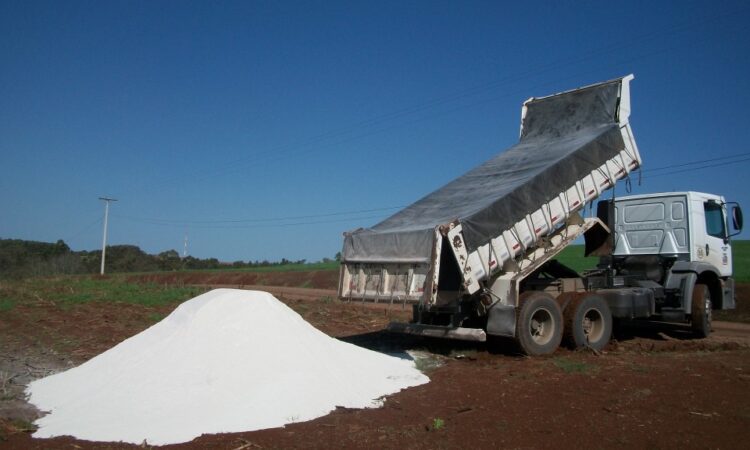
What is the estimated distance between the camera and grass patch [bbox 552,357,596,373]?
8554mm

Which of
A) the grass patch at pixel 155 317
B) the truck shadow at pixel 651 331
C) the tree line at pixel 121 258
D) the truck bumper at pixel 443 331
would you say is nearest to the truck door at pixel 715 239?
the truck shadow at pixel 651 331

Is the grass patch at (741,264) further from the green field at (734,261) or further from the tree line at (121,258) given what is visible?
the tree line at (121,258)

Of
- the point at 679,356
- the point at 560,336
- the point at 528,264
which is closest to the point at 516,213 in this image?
the point at 528,264

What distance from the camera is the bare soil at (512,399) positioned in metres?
5.42

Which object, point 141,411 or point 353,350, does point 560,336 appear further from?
point 141,411

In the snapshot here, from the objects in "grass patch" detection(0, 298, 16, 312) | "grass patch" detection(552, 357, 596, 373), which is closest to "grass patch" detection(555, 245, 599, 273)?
"grass patch" detection(552, 357, 596, 373)

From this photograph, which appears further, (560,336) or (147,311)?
(147,311)

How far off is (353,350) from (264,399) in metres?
2.44

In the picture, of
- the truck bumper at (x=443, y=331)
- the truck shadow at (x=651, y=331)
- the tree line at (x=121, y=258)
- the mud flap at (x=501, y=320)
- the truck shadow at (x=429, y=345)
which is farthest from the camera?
the tree line at (x=121, y=258)

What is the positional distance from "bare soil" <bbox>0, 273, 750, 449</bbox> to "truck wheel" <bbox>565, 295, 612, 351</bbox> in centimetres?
25

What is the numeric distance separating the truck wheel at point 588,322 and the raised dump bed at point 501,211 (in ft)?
3.84

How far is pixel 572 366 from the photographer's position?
8.77m

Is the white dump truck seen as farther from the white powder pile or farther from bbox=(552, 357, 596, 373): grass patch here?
the white powder pile

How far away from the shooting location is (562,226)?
10609mm
